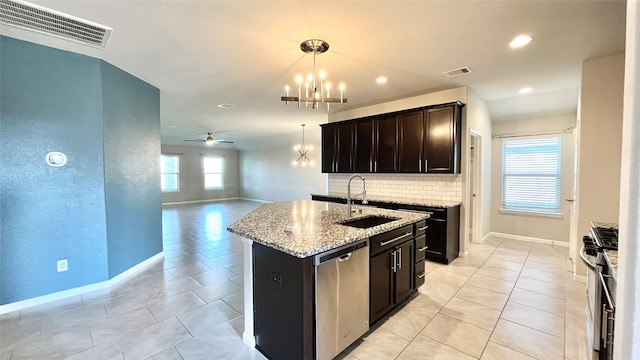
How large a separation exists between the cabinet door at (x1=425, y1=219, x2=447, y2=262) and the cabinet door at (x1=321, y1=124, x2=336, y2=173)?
7.85 feet

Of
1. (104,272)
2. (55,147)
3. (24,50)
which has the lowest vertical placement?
(104,272)

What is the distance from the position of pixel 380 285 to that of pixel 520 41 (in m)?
2.74

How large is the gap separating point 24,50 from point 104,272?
8.20 feet

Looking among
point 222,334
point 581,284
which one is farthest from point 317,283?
point 581,284

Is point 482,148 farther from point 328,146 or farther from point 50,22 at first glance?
point 50,22

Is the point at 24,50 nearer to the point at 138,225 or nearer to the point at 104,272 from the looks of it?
the point at 138,225

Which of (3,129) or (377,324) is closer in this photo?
(377,324)

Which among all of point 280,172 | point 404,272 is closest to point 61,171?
point 404,272

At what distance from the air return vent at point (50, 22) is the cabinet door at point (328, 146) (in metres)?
3.91

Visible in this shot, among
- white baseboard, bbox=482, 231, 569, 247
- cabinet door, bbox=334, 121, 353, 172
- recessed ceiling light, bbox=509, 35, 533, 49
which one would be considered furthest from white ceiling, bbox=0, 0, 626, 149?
white baseboard, bbox=482, 231, 569, 247

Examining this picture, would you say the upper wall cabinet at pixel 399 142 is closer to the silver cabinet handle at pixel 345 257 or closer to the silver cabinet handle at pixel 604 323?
the silver cabinet handle at pixel 604 323

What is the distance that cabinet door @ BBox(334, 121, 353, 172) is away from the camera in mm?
5332

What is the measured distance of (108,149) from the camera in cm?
313

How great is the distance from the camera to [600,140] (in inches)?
118
